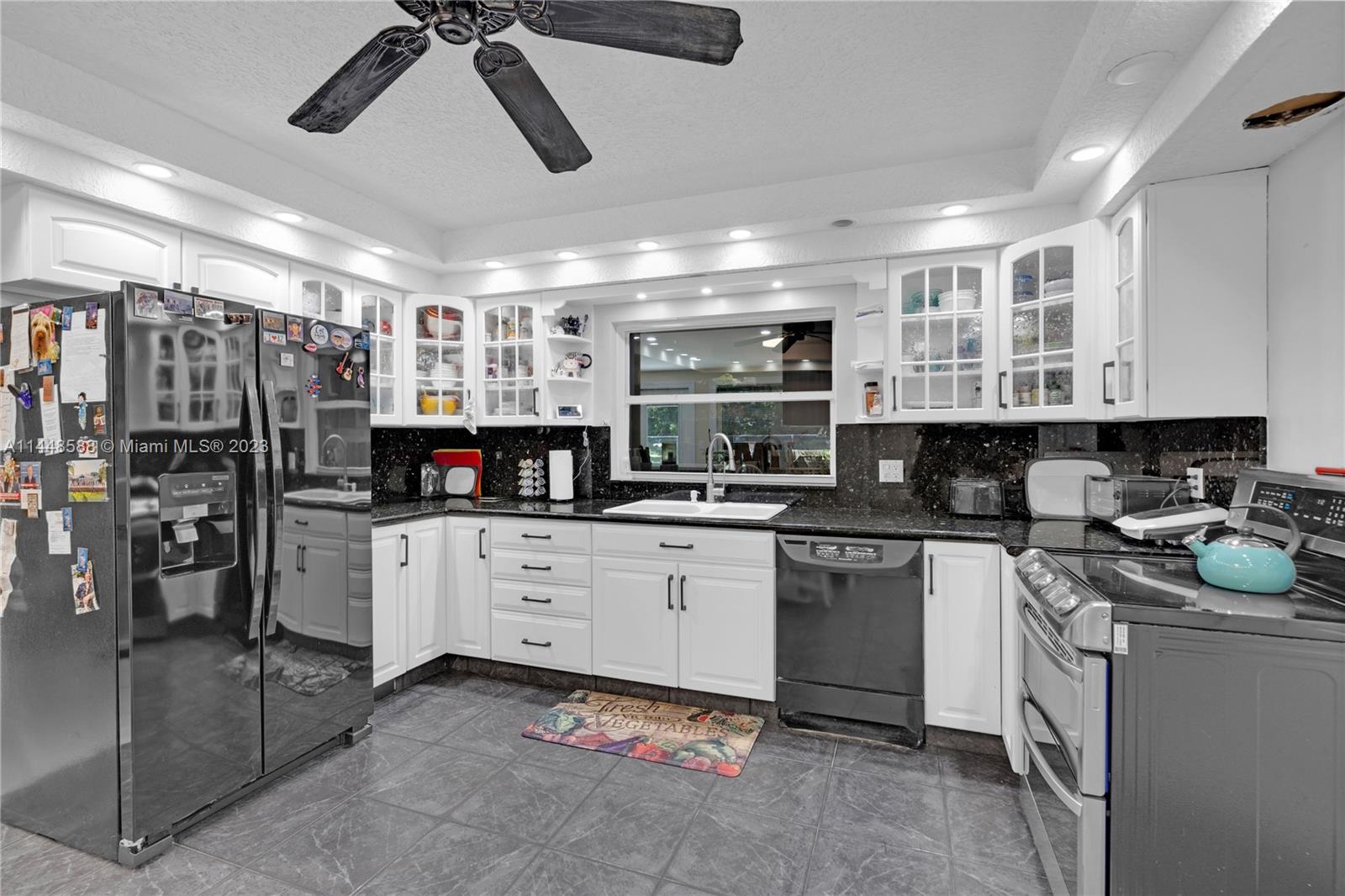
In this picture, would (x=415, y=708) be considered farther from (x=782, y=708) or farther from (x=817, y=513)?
(x=817, y=513)

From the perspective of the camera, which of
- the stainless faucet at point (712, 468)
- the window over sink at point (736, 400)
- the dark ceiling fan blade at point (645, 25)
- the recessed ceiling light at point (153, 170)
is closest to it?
the dark ceiling fan blade at point (645, 25)

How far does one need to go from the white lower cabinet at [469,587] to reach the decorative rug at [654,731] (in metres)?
0.62

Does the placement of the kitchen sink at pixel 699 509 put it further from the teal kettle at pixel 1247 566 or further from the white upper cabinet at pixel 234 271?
the white upper cabinet at pixel 234 271

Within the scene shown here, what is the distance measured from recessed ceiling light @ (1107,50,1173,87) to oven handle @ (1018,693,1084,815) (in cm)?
183

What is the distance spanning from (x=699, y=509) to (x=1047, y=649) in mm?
1782

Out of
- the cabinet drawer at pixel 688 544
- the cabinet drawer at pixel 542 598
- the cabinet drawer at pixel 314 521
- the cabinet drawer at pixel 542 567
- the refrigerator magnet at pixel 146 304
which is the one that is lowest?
the cabinet drawer at pixel 542 598

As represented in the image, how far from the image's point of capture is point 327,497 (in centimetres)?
244

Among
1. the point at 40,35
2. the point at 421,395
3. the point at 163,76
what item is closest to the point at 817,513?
the point at 421,395

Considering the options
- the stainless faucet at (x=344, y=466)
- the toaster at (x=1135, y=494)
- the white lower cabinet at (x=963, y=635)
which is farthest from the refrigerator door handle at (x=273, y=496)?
the toaster at (x=1135, y=494)

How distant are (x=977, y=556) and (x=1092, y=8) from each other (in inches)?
72.5

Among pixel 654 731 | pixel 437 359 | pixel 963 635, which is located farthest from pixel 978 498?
pixel 437 359

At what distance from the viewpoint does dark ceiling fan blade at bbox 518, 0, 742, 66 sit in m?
1.33

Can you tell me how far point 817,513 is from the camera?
311 centimetres

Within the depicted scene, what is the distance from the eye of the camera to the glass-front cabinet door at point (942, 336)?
2850mm
